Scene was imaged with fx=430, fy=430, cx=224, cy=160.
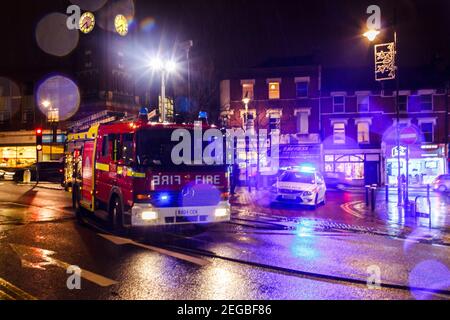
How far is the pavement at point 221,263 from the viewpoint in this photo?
20.7 feet

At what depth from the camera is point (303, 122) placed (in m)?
40.2

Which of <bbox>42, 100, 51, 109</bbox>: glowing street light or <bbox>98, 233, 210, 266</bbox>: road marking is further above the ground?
<bbox>42, 100, 51, 109</bbox>: glowing street light

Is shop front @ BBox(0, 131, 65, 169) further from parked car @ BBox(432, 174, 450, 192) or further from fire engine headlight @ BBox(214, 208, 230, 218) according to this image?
fire engine headlight @ BBox(214, 208, 230, 218)

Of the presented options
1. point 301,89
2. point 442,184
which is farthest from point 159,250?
point 301,89

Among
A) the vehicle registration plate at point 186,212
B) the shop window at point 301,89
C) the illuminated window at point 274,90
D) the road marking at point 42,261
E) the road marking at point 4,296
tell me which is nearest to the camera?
the road marking at point 4,296

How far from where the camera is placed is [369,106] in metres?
40.1

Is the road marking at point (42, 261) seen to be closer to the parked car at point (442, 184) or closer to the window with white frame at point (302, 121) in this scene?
the parked car at point (442, 184)

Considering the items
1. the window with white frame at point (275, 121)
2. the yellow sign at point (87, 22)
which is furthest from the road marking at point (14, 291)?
the yellow sign at point (87, 22)

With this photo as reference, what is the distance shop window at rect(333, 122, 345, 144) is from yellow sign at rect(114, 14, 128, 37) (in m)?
23.8

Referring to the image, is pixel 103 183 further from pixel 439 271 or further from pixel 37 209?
pixel 439 271

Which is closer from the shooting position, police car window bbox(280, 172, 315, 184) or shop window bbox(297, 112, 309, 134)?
police car window bbox(280, 172, 315, 184)

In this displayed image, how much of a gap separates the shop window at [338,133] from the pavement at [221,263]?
1102 inches

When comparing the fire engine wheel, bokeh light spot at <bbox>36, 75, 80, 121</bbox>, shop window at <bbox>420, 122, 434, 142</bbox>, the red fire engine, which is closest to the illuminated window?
shop window at <bbox>420, 122, 434, 142</bbox>

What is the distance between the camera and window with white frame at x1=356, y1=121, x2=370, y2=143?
40.1 m
